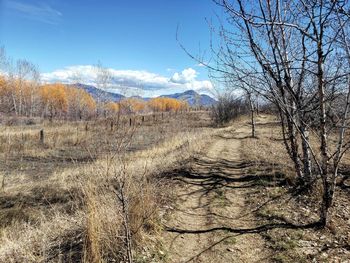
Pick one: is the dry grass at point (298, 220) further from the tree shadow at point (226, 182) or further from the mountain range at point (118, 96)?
the mountain range at point (118, 96)

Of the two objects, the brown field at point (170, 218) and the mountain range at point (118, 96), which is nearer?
the brown field at point (170, 218)

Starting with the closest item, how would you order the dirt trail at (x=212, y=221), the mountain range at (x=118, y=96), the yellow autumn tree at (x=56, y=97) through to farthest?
the dirt trail at (x=212, y=221), the mountain range at (x=118, y=96), the yellow autumn tree at (x=56, y=97)

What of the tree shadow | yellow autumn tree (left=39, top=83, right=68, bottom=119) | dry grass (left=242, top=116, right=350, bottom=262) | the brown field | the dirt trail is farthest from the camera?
yellow autumn tree (left=39, top=83, right=68, bottom=119)

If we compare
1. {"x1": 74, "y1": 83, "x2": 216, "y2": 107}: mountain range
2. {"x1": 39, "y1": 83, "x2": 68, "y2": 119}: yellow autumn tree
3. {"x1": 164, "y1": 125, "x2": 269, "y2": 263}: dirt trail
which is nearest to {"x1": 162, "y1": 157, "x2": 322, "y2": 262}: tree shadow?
{"x1": 164, "y1": 125, "x2": 269, "y2": 263}: dirt trail

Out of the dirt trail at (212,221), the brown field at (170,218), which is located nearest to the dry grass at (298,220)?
the brown field at (170,218)

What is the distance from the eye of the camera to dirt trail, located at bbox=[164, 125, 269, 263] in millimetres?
3953

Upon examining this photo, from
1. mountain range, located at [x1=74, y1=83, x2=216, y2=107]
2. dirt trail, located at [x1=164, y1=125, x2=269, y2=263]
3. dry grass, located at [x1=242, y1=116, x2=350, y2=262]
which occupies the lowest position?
dirt trail, located at [x1=164, y1=125, x2=269, y2=263]

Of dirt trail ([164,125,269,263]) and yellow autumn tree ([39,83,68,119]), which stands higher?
yellow autumn tree ([39,83,68,119])

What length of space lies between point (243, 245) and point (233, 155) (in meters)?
7.89

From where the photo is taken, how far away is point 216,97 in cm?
3603

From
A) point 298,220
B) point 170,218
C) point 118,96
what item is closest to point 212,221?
point 170,218

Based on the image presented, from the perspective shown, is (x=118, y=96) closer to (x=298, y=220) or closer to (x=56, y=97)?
(x=298, y=220)

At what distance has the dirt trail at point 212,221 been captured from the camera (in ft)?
13.0

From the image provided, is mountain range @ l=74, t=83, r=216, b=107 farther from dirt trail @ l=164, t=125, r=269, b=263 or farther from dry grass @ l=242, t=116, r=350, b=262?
dry grass @ l=242, t=116, r=350, b=262
